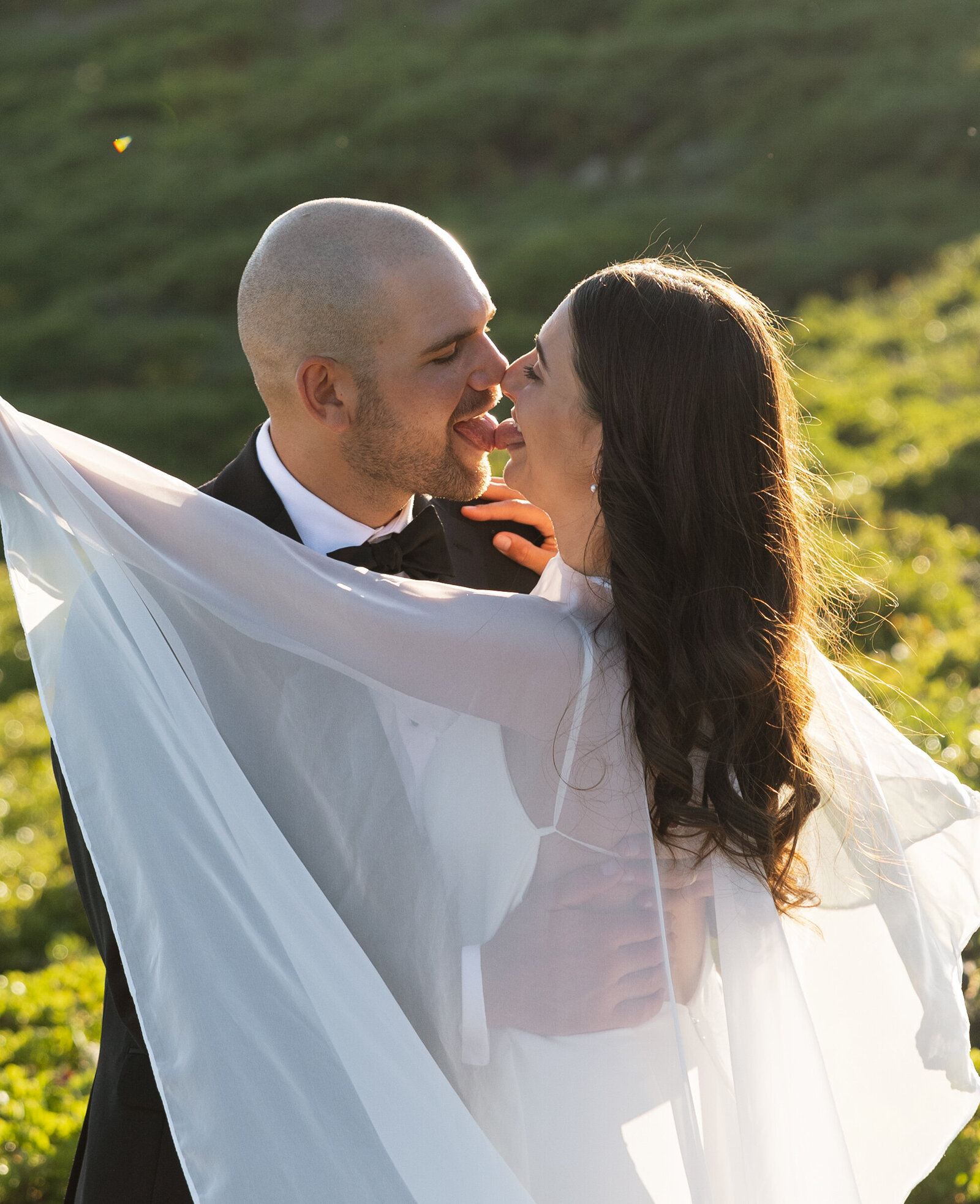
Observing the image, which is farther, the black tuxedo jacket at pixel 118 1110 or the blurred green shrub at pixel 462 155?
the blurred green shrub at pixel 462 155

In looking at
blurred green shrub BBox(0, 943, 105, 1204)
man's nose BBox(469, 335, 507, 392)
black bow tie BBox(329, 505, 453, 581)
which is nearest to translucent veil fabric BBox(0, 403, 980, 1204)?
black bow tie BBox(329, 505, 453, 581)

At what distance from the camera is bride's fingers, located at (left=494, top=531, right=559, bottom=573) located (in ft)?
10.4

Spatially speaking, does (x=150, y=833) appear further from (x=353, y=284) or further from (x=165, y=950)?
(x=353, y=284)

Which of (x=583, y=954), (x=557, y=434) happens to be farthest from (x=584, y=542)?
(x=583, y=954)

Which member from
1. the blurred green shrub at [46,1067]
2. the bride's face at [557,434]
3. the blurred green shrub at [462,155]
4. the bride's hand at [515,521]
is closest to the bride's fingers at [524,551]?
the bride's hand at [515,521]

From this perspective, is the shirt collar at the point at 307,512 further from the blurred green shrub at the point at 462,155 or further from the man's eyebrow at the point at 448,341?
the blurred green shrub at the point at 462,155

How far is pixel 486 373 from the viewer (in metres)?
2.89

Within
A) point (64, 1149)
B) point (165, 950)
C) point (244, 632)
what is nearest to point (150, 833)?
point (165, 950)

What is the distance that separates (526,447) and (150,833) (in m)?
0.97

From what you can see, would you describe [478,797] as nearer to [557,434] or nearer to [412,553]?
[557,434]

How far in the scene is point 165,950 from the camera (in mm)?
2047

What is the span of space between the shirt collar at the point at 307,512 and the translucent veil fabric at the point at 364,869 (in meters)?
0.59

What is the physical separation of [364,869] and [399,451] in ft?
3.45

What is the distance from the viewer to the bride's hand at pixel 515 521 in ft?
10.4
